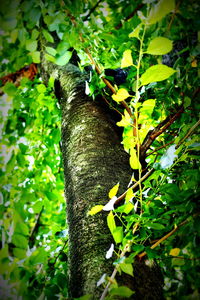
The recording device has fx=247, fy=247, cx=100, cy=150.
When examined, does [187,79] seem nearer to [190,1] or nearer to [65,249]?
[190,1]

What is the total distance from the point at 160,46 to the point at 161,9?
0.07m

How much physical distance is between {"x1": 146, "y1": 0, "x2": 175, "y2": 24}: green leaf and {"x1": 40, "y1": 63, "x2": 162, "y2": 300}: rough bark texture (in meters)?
0.38

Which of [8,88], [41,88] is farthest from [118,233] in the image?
[41,88]

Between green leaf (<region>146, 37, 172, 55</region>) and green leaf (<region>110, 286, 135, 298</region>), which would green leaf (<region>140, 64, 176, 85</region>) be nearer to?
green leaf (<region>146, 37, 172, 55</region>)

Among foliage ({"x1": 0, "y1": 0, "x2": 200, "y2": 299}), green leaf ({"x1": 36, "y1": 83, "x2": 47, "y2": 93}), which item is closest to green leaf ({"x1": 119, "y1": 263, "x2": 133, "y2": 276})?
foliage ({"x1": 0, "y1": 0, "x2": 200, "y2": 299})

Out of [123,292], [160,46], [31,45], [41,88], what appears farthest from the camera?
[41,88]

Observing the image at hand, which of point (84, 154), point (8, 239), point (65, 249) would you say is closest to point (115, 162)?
point (84, 154)

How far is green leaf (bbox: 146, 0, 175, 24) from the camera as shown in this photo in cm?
43

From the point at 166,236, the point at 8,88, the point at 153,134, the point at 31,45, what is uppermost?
the point at 31,45

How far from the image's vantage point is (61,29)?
0.67m

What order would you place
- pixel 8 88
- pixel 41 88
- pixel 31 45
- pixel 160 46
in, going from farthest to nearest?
pixel 41 88 → pixel 8 88 → pixel 31 45 → pixel 160 46

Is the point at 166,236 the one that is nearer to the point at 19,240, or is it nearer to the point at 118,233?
the point at 118,233

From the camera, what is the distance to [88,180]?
668 millimetres

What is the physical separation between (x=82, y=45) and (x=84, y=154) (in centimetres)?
33
